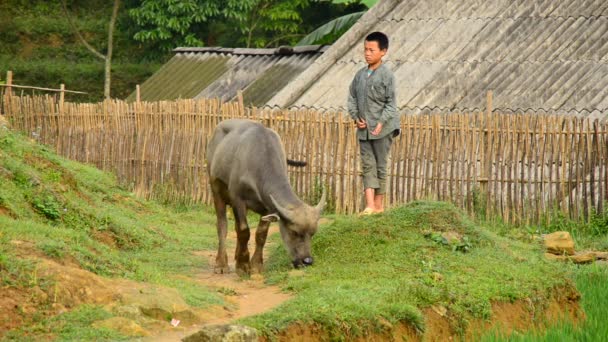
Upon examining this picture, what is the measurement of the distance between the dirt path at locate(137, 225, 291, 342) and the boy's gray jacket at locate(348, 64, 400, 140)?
1956mm

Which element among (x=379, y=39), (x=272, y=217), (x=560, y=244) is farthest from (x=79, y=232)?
(x=560, y=244)

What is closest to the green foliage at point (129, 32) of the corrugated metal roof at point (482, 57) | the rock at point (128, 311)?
the corrugated metal roof at point (482, 57)

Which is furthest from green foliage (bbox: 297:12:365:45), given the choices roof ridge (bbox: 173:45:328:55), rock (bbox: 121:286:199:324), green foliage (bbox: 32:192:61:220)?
rock (bbox: 121:286:199:324)

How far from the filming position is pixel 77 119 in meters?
17.1

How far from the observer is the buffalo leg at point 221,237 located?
10.3 meters

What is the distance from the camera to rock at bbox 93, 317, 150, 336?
285 inches

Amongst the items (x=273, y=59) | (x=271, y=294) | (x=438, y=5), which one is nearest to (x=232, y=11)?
(x=273, y=59)

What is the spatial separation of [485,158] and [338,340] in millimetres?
6184

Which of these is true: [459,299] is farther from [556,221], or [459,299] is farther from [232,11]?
[232,11]

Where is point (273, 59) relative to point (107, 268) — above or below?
above

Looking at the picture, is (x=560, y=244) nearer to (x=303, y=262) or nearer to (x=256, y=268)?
(x=303, y=262)

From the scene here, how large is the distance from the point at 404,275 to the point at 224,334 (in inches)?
107

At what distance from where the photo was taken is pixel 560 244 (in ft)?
37.1

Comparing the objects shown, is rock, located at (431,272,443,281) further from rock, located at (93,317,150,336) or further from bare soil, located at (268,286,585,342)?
rock, located at (93,317,150,336)
